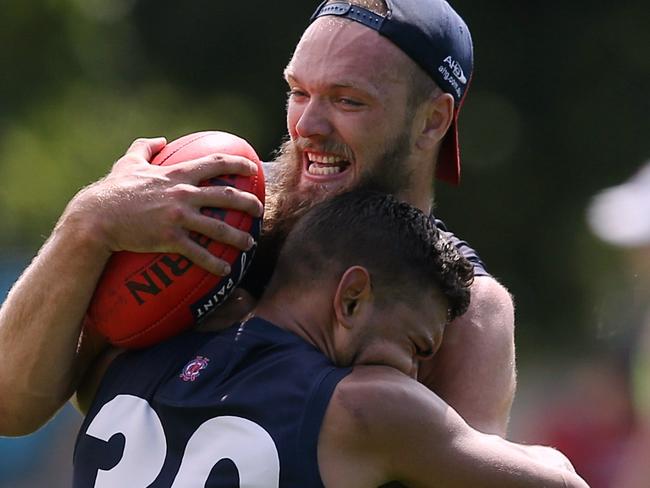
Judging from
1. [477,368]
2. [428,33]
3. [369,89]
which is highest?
[428,33]

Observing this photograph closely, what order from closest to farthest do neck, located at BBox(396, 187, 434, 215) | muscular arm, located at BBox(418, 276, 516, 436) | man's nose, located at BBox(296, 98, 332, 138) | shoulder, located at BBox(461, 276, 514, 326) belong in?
1. muscular arm, located at BBox(418, 276, 516, 436)
2. shoulder, located at BBox(461, 276, 514, 326)
3. man's nose, located at BBox(296, 98, 332, 138)
4. neck, located at BBox(396, 187, 434, 215)

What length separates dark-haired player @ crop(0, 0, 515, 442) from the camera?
382cm

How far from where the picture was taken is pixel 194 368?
3797 millimetres

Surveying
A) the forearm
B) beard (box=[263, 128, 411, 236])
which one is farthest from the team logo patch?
beard (box=[263, 128, 411, 236])

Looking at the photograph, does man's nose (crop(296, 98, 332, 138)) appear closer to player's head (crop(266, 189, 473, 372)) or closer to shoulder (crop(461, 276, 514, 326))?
player's head (crop(266, 189, 473, 372))

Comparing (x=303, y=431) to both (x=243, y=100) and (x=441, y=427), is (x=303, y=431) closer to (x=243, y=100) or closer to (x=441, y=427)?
(x=441, y=427)

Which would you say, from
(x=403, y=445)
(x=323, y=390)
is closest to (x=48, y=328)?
(x=323, y=390)

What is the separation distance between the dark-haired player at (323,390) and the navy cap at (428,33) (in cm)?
67

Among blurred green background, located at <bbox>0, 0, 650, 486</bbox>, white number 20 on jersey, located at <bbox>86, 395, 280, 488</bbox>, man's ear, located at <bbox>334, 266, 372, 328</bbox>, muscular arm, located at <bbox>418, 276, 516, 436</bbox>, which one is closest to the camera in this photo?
white number 20 on jersey, located at <bbox>86, 395, 280, 488</bbox>

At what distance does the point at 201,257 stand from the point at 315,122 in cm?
77

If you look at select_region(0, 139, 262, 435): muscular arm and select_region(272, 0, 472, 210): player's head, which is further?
select_region(272, 0, 472, 210): player's head

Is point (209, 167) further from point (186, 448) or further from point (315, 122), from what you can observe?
point (186, 448)

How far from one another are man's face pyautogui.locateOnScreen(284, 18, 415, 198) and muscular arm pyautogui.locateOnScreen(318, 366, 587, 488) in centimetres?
86

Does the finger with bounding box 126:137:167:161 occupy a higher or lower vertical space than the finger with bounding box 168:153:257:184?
lower
